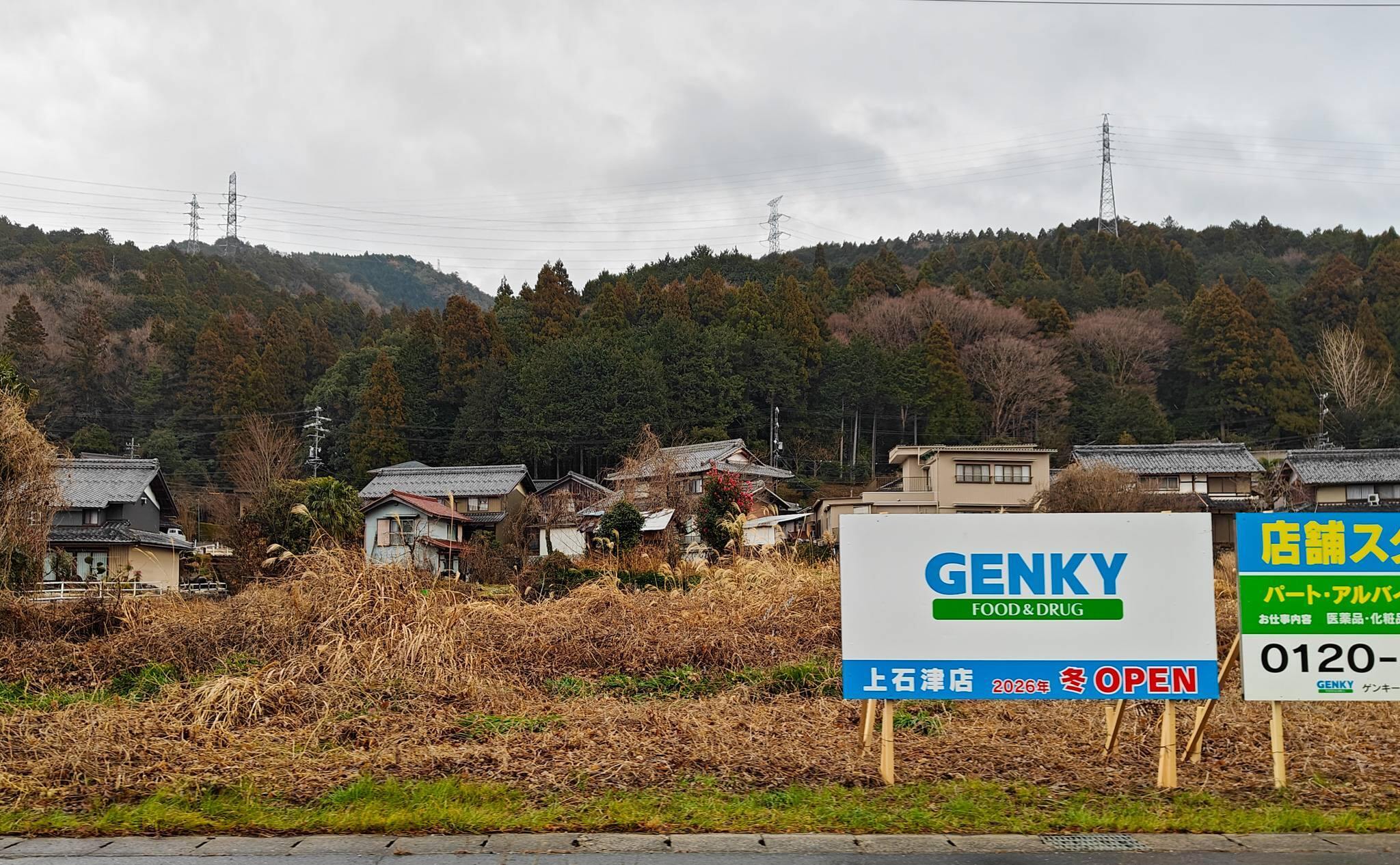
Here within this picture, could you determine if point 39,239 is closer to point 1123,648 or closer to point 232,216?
point 232,216

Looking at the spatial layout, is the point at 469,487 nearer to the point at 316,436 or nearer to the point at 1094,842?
the point at 316,436

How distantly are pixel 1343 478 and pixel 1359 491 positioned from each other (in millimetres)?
861

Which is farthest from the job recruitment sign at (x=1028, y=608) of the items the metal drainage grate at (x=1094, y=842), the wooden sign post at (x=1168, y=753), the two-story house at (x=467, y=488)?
the two-story house at (x=467, y=488)

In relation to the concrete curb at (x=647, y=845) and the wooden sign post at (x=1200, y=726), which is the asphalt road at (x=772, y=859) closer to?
the concrete curb at (x=647, y=845)

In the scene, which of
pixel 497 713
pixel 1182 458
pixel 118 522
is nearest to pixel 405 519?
A: pixel 118 522

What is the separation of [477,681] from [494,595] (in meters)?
3.93

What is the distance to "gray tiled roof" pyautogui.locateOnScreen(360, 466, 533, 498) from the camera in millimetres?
37000

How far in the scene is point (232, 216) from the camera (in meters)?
72.1

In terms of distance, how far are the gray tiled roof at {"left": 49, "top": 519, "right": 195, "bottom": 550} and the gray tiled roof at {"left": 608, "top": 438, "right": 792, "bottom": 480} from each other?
13.6m

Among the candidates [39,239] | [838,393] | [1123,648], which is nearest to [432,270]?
[39,239]

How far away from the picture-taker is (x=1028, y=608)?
524 cm

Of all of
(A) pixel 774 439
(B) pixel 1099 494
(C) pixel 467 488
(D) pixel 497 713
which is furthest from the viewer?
(A) pixel 774 439

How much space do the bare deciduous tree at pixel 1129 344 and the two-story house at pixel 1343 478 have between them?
1138cm

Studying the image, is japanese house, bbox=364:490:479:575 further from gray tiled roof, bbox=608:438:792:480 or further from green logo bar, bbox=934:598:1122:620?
green logo bar, bbox=934:598:1122:620
